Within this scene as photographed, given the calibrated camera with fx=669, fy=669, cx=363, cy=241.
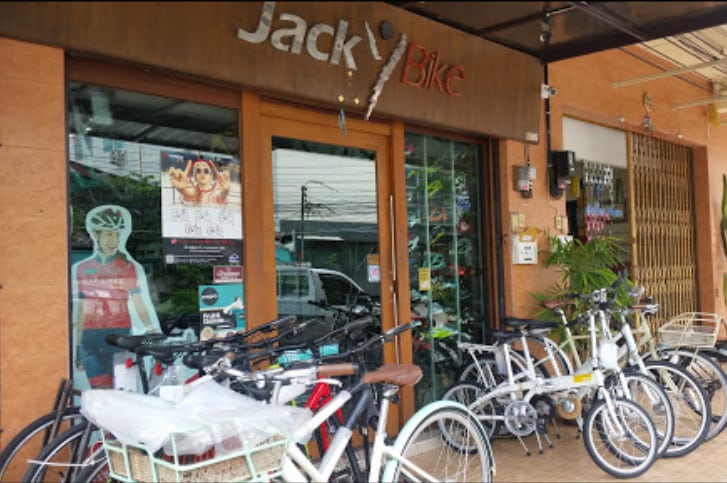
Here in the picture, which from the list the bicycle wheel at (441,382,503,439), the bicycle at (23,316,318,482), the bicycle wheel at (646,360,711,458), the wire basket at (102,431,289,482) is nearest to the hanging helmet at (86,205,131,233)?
the bicycle at (23,316,318,482)

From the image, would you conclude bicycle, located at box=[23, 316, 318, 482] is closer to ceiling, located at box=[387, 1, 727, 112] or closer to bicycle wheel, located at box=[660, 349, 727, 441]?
ceiling, located at box=[387, 1, 727, 112]

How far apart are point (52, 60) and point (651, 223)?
6546 mm

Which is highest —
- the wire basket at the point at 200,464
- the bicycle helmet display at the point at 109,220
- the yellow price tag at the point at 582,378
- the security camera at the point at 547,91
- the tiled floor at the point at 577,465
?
the security camera at the point at 547,91

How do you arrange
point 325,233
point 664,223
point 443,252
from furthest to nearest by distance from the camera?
point 664,223, point 443,252, point 325,233

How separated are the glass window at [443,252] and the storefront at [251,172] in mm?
15

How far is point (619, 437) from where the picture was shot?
3912 mm

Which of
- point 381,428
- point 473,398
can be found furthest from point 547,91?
point 381,428

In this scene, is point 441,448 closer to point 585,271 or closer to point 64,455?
point 64,455

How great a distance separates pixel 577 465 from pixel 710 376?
4.20 ft

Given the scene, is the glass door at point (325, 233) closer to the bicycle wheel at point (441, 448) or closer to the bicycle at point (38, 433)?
the bicycle wheel at point (441, 448)

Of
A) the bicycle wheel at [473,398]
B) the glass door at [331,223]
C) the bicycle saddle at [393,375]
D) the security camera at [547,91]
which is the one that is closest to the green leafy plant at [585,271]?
the bicycle wheel at [473,398]

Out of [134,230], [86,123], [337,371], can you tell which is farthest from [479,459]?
[86,123]

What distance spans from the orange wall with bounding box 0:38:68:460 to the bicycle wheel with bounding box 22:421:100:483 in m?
0.19

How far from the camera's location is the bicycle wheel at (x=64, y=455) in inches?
109
